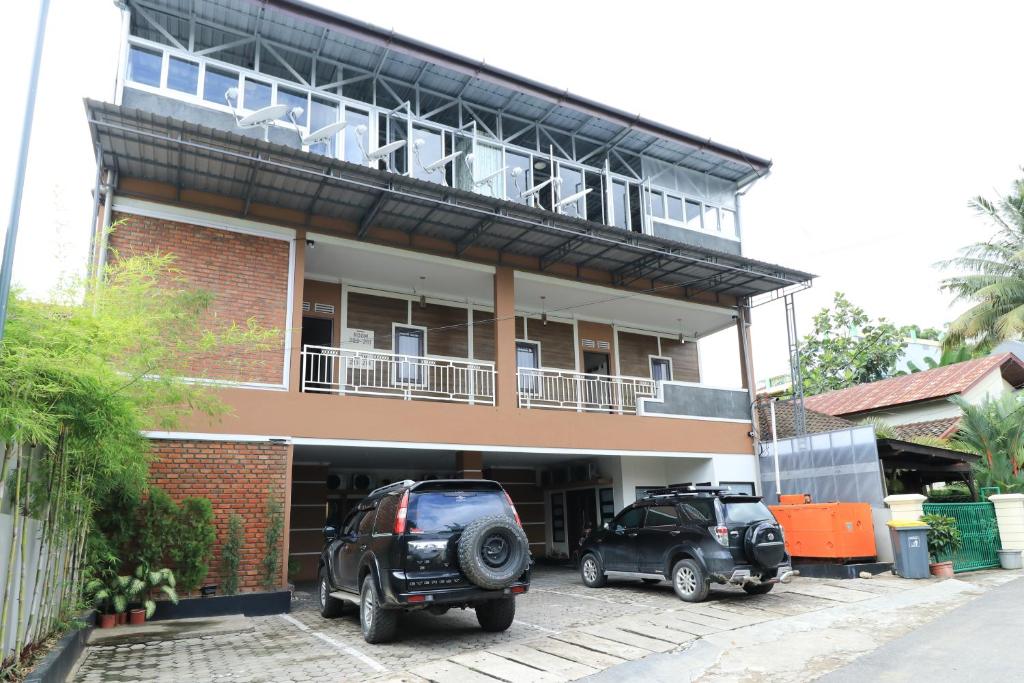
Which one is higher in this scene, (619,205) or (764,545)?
(619,205)

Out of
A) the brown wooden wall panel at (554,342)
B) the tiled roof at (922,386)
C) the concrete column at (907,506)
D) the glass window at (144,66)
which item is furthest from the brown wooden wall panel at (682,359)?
the glass window at (144,66)

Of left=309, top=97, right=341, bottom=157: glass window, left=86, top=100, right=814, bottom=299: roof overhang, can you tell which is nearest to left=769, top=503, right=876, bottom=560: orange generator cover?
left=86, top=100, right=814, bottom=299: roof overhang

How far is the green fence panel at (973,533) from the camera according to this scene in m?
13.7

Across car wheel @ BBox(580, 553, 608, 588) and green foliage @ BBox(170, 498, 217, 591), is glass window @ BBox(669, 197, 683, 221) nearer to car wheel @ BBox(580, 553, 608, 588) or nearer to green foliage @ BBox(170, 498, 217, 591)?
car wheel @ BBox(580, 553, 608, 588)

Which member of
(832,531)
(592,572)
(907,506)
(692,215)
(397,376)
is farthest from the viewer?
(692,215)

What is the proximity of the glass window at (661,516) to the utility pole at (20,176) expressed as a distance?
8.95 meters

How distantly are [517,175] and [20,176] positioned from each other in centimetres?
1177

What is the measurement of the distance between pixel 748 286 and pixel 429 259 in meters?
7.84

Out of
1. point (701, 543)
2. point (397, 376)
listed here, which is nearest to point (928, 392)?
point (701, 543)

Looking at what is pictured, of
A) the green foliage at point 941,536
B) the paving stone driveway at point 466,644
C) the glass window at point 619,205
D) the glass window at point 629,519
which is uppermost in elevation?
the glass window at point 619,205

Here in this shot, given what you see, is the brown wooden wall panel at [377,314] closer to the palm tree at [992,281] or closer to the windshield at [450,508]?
the windshield at [450,508]

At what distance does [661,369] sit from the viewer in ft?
65.2

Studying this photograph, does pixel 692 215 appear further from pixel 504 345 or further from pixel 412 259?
pixel 412 259

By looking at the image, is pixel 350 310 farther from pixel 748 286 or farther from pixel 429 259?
pixel 748 286
